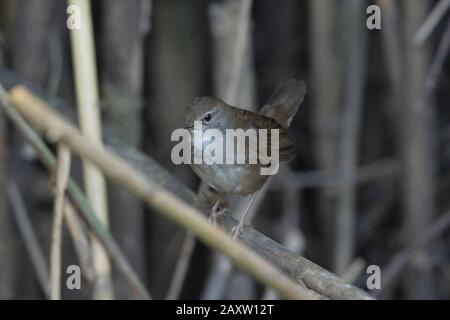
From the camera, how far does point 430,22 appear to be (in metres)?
3.29

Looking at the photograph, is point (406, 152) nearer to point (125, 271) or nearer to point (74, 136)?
point (125, 271)

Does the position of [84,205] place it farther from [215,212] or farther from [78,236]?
[215,212]

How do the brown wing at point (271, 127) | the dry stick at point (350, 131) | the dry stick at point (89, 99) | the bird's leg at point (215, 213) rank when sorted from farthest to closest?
the dry stick at point (350, 131) → the brown wing at point (271, 127) → the bird's leg at point (215, 213) → the dry stick at point (89, 99)

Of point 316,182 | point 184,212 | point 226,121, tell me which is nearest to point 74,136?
point 184,212

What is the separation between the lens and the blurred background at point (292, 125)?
332cm

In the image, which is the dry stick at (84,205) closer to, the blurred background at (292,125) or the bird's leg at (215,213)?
the bird's leg at (215,213)

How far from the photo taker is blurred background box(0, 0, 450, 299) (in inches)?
131

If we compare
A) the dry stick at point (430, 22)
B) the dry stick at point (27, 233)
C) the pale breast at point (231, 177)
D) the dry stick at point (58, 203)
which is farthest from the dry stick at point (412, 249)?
the dry stick at point (58, 203)

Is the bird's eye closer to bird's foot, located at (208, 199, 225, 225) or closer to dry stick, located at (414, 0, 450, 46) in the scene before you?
bird's foot, located at (208, 199, 225, 225)

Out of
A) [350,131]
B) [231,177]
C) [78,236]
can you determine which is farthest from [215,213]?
[350,131]

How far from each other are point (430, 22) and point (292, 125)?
1.21m

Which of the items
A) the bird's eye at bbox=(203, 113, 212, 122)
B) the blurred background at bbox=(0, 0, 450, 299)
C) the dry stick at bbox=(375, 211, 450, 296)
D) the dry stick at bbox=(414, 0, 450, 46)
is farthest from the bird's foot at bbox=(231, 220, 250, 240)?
the dry stick at bbox=(414, 0, 450, 46)

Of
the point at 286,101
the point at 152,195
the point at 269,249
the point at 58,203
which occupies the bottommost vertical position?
the point at 152,195
